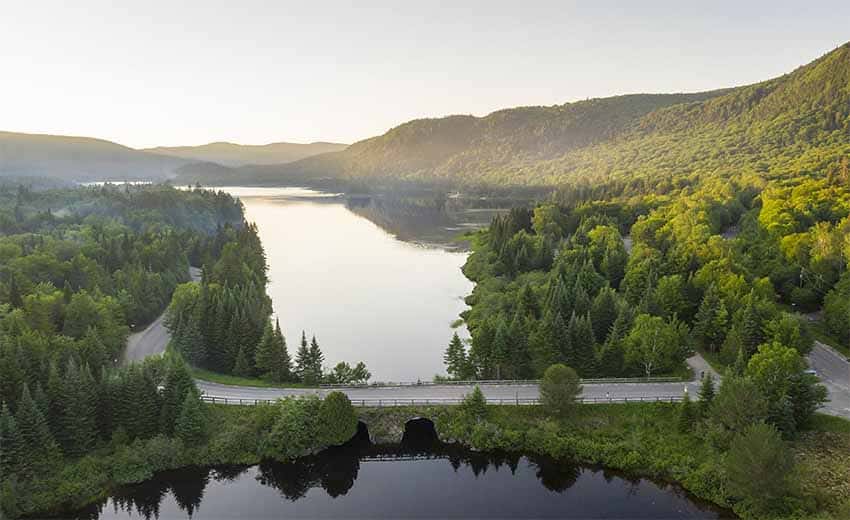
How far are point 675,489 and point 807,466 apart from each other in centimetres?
843

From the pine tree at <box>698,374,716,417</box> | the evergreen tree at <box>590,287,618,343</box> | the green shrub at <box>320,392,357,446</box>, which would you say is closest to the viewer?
the pine tree at <box>698,374,716,417</box>

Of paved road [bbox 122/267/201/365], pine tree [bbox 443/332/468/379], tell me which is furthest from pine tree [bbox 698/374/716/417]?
paved road [bbox 122/267/201/365]

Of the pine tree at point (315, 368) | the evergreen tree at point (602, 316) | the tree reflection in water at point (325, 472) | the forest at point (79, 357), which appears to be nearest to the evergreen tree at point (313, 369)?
the pine tree at point (315, 368)

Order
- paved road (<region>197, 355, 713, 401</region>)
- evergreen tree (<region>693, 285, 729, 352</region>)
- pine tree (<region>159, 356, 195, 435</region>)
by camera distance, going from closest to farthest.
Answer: pine tree (<region>159, 356, 195, 435</region>)
paved road (<region>197, 355, 713, 401</region>)
evergreen tree (<region>693, 285, 729, 352</region>)

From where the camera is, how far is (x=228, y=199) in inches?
7151

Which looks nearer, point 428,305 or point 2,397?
point 2,397

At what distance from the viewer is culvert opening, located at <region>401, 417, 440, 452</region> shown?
42.2 m

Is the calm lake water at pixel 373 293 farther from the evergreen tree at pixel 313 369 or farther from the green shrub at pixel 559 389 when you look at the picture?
the green shrub at pixel 559 389

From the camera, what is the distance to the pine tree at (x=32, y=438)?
3531cm

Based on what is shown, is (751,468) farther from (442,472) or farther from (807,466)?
(442,472)

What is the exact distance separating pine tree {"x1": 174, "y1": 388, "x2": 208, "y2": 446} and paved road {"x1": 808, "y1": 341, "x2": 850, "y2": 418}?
45392mm

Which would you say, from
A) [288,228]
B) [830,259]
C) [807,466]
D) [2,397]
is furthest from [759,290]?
[288,228]

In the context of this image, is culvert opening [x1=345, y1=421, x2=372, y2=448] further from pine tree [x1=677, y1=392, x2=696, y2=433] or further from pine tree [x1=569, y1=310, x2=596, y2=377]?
pine tree [x1=677, y1=392, x2=696, y2=433]

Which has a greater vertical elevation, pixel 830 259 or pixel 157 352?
pixel 830 259
